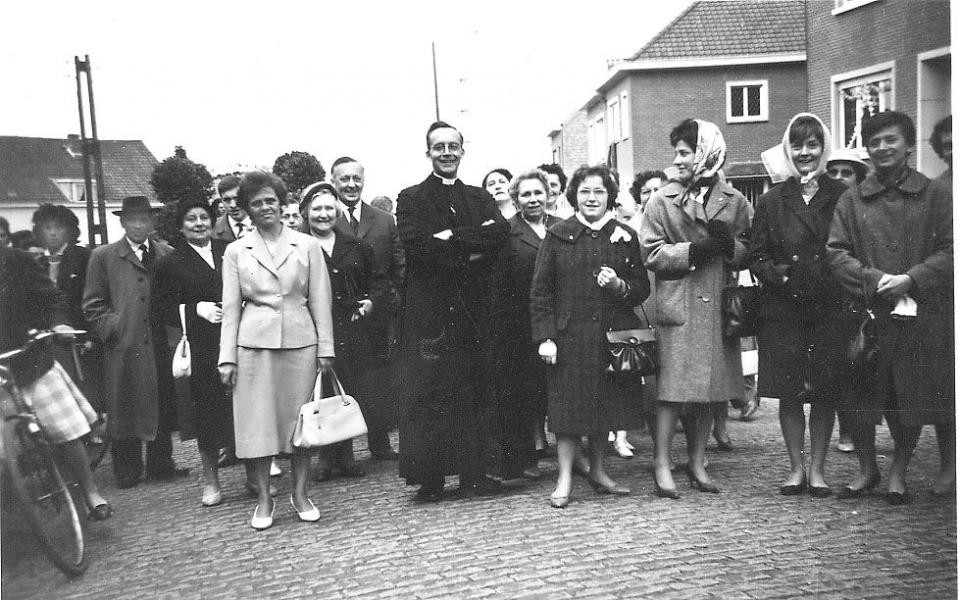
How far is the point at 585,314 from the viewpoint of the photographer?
5910 millimetres

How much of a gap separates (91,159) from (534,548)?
3419 millimetres

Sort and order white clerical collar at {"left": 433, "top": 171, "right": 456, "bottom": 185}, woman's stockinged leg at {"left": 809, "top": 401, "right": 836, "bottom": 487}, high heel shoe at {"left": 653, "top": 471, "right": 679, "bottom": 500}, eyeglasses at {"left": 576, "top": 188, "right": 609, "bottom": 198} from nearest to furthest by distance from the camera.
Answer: woman's stockinged leg at {"left": 809, "top": 401, "right": 836, "bottom": 487} → high heel shoe at {"left": 653, "top": 471, "right": 679, "bottom": 500} → eyeglasses at {"left": 576, "top": 188, "right": 609, "bottom": 198} → white clerical collar at {"left": 433, "top": 171, "right": 456, "bottom": 185}

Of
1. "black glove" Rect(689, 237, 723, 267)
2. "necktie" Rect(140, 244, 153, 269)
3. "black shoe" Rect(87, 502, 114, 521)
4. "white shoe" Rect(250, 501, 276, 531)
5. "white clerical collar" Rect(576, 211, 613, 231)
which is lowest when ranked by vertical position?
"white shoe" Rect(250, 501, 276, 531)

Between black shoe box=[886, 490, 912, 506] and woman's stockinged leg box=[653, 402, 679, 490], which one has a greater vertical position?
woman's stockinged leg box=[653, 402, 679, 490]

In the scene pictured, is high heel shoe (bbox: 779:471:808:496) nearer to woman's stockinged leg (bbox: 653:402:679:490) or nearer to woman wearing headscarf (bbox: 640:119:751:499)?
woman wearing headscarf (bbox: 640:119:751:499)

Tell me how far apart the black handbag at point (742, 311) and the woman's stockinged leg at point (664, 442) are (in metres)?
0.61

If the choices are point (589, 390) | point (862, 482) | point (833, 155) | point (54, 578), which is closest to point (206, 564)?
point (54, 578)

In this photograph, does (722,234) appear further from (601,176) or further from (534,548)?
(534,548)

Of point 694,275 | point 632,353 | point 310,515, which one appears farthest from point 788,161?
point 310,515

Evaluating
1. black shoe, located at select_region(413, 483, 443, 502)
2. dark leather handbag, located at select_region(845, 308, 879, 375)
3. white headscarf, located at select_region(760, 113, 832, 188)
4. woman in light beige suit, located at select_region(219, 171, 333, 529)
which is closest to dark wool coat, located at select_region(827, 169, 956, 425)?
dark leather handbag, located at select_region(845, 308, 879, 375)

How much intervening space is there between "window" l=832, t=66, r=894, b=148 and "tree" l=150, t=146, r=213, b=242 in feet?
13.8

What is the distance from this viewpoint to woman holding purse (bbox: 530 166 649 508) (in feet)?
19.4

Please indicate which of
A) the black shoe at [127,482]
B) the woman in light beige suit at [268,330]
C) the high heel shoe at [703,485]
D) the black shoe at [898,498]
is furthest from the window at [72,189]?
the black shoe at [898,498]

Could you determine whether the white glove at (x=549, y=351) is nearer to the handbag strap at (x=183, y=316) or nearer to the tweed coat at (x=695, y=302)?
the tweed coat at (x=695, y=302)
